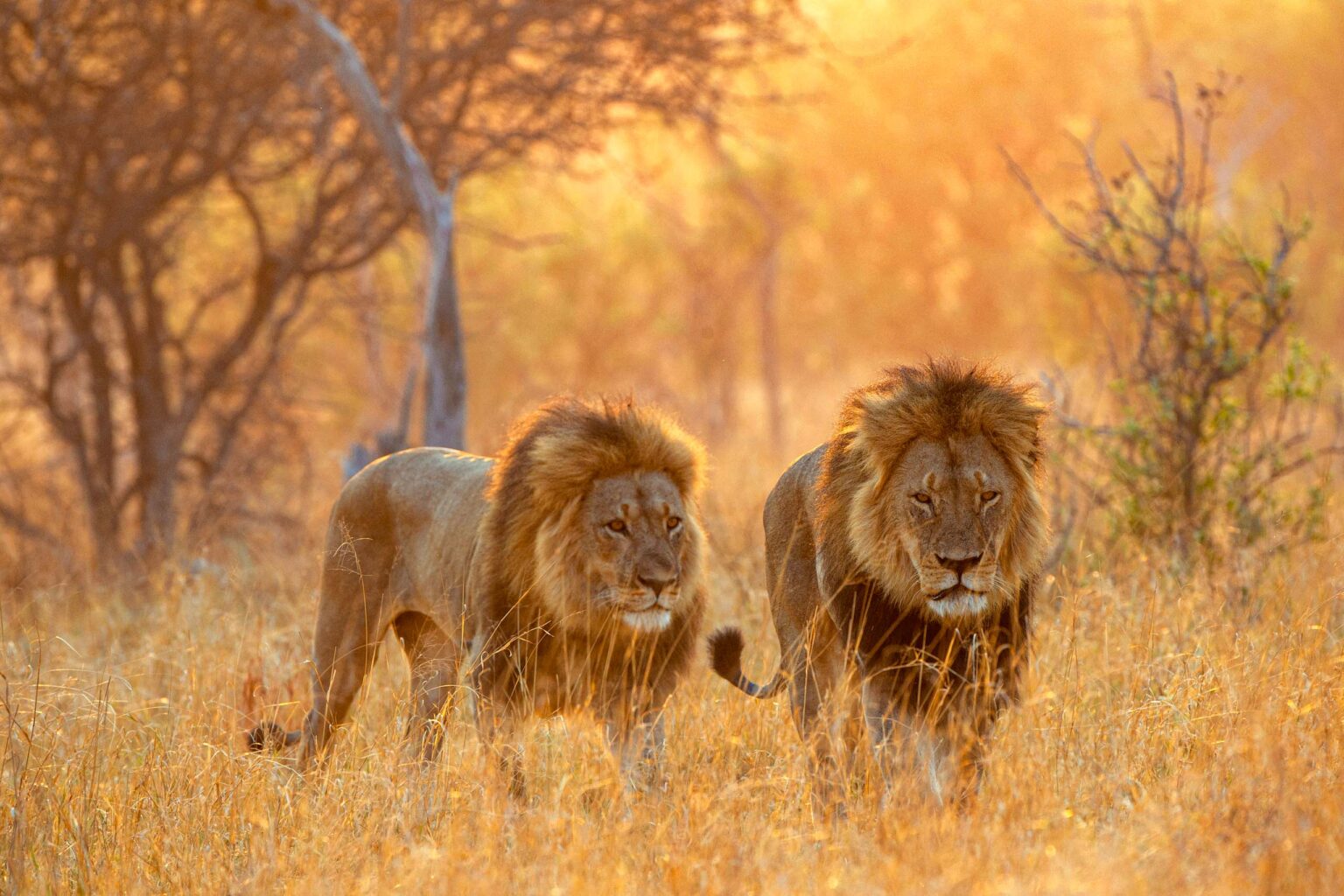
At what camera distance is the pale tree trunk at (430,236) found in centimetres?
792

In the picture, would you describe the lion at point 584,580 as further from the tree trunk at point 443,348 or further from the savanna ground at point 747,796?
the tree trunk at point 443,348

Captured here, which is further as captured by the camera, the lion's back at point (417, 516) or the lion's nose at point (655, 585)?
the lion's back at point (417, 516)

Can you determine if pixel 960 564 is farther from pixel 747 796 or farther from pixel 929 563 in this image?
pixel 747 796

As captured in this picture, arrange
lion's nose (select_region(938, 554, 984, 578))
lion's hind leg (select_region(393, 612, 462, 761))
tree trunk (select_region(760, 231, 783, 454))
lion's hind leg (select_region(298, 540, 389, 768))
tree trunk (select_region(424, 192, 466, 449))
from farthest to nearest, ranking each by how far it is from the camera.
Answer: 1. tree trunk (select_region(760, 231, 783, 454))
2. tree trunk (select_region(424, 192, 466, 449))
3. lion's hind leg (select_region(298, 540, 389, 768))
4. lion's hind leg (select_region(393, 612, 462, 761))
5. lion's nose (select_region(938, 554, 984, 578))

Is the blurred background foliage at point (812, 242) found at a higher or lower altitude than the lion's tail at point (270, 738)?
higher

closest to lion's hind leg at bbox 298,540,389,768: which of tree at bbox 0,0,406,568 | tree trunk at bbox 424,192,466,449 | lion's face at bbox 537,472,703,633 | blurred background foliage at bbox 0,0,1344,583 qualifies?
lion's face at bbox 537,472,703,633

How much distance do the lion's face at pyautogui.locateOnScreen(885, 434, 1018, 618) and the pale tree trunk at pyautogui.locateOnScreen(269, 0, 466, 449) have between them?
14.5ft

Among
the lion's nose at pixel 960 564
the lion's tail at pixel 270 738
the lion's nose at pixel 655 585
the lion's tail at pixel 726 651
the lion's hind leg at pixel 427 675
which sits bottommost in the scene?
the lion's tail at pixel 270 738

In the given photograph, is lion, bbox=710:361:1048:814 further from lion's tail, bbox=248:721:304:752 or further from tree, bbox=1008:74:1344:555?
tree, bbox=1008:74:1344:555

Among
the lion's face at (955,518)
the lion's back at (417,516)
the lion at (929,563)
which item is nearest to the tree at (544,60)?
the lion's back at (417,516)

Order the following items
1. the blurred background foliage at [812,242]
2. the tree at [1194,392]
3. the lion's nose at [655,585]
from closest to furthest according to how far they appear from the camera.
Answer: the lion's nose at [655,585] → the tree at [1194,392] → the blurred background foliage at [812,242]

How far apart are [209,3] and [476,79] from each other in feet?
5.16

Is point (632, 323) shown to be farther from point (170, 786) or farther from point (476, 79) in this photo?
point (170, 786)

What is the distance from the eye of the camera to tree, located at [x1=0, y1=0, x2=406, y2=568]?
8984mm
